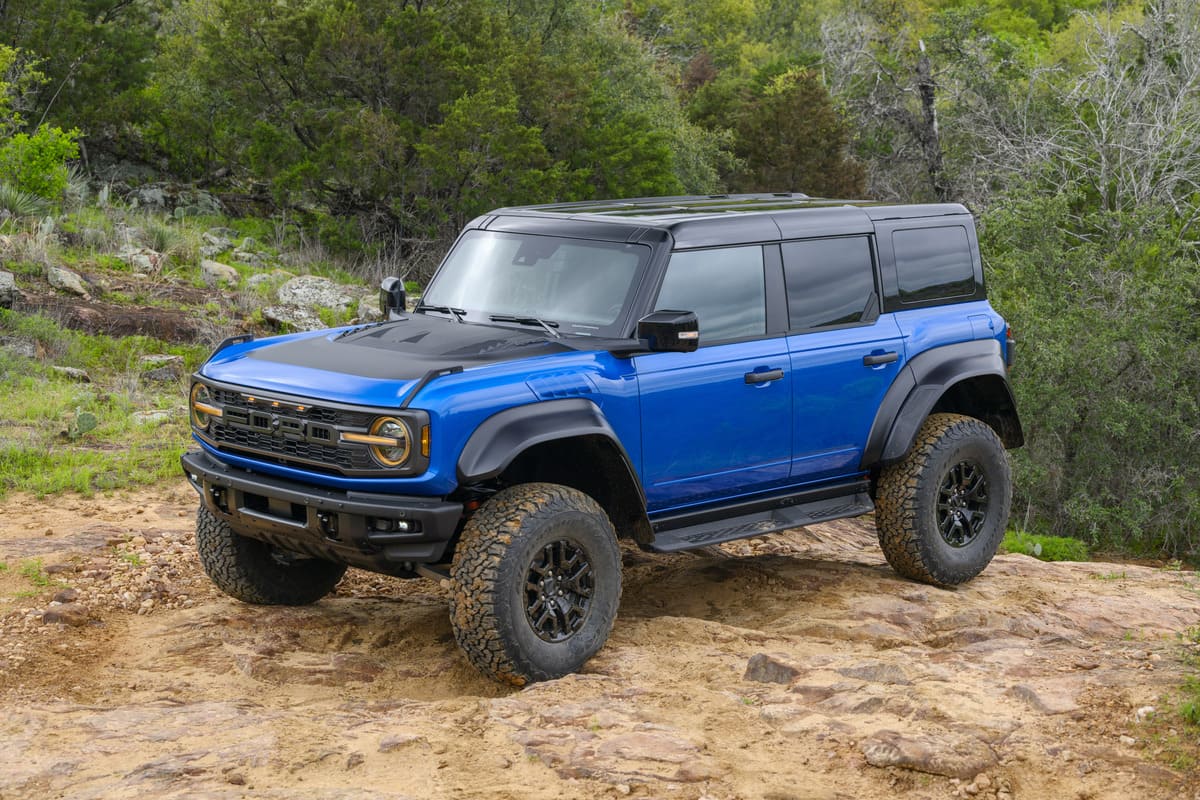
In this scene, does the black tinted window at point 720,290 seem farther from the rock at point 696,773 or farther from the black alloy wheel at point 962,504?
the rock at point 696,773

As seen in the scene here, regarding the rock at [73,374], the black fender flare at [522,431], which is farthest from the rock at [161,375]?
the black fender flare at [522,431]

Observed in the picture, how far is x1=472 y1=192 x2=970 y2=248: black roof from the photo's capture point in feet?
20.5

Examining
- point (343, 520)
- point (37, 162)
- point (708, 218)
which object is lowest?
point (343, 520)

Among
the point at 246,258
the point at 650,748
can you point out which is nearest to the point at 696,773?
the point at 650,748

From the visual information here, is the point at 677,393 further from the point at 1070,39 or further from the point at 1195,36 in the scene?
the point at 1070,39

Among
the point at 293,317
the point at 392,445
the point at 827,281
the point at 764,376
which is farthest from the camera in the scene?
the point at 293,317

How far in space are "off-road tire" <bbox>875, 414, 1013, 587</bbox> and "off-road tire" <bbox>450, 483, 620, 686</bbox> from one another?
201 centimetres

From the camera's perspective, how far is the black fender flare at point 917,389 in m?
6.88

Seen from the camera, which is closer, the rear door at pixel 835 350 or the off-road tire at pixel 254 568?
the off-road tire at pixel 254 568

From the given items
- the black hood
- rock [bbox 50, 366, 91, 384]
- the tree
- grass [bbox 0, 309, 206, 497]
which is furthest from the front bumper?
the tree

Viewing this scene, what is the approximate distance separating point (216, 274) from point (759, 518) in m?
11.6

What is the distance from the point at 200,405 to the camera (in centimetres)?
593

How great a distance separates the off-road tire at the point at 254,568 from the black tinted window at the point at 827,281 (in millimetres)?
2672

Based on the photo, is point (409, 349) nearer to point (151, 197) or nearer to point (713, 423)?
point (713, 423)
